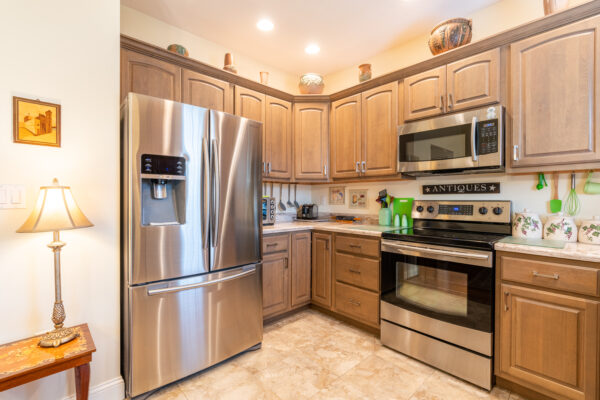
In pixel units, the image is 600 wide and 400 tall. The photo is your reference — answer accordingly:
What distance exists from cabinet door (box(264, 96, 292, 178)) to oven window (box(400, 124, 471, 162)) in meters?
1.19

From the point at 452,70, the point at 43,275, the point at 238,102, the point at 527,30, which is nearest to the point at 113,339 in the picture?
the point at 43,275

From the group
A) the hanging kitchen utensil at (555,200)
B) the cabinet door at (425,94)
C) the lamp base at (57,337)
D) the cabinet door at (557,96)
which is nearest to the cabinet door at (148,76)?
the lamp base at (57,337)

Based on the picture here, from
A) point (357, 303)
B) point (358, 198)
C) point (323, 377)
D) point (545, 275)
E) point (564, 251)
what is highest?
point (358, 198)

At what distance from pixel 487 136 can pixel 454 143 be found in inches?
8.5

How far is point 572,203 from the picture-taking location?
72.5 inches

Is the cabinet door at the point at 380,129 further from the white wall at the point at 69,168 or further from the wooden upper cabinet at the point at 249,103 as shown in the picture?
the white wall at the point at 69,168

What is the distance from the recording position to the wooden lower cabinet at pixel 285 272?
2.45m

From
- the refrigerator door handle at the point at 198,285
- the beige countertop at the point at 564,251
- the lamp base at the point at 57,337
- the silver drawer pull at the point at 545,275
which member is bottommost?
the lamp base at the point at 57,337

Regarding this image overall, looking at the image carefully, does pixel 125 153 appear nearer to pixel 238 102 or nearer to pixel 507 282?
pixel 238 102

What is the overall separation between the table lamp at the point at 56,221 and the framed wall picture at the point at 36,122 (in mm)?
265

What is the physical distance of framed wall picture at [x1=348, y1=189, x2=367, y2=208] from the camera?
3080 mm

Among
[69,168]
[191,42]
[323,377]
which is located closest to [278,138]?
[191,42]

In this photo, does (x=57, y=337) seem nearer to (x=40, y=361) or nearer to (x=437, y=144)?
(x=40, y=361)

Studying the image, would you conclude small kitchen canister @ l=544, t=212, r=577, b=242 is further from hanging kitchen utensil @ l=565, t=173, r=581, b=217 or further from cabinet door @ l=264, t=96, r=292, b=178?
cabinet door @ l=264, t=96, r=292, b=178
